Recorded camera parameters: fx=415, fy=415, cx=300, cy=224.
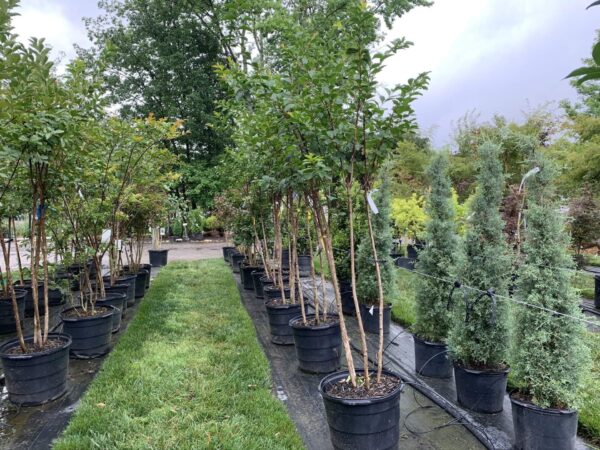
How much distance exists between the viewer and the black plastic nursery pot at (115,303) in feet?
15.3

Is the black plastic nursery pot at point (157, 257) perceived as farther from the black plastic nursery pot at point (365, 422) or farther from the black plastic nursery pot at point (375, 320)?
the black plastic nursery pot at point (365, 422)

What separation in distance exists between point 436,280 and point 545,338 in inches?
50.2

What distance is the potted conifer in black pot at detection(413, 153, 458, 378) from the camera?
3367 mm

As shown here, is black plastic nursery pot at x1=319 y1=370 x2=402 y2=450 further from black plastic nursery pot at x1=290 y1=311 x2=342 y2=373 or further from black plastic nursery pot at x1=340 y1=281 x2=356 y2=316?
black plastic nursery pot at x1=340 y1=281 x2=356 y2=316

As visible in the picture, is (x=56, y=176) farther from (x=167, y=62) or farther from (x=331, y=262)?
(x=167, y=62)

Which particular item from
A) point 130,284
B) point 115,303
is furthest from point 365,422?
point 130,284

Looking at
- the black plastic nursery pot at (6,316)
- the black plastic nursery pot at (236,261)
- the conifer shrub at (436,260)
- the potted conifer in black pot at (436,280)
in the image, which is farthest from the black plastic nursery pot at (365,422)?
the black plastic nursery pot at (236,261)

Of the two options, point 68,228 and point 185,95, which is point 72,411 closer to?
point 68,228

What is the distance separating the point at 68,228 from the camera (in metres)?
4.39

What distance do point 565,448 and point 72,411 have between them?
3.09 metres

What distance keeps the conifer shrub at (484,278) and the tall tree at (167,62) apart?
1382 cm

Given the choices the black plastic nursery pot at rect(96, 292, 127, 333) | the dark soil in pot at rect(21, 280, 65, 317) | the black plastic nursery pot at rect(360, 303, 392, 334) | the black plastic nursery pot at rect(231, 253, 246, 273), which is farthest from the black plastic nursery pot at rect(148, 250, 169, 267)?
the black plastic nursery pot at rect(360, 303, 392, 334)

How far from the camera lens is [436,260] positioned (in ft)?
11.8

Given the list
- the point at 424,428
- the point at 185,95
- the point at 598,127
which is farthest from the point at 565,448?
the point at 185,95
